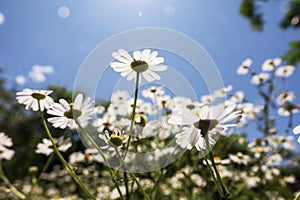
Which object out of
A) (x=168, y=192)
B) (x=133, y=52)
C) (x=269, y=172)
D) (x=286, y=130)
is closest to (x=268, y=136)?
(x=286, y=130)

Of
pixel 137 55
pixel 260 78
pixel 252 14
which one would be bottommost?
pixel 137 55

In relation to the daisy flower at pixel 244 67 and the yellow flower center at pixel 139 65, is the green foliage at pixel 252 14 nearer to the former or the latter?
the daisy flower at pixel 244 67

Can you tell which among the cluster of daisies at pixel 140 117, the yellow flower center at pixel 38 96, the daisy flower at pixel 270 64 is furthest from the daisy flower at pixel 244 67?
the yellow flower center at pixel 38 96

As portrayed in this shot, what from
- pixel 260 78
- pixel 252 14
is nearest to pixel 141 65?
pixel 260 78

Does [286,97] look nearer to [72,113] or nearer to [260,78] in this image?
[260,78]

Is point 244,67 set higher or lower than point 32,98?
higher

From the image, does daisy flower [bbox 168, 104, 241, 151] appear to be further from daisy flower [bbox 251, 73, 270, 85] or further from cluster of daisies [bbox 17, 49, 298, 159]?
daisy flower [bbox 251, 73, 270, 85]

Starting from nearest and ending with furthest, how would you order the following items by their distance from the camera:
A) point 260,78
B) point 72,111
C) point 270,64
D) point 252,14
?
point 72,111 < point 260,78 < point 270,64 < point 252,14

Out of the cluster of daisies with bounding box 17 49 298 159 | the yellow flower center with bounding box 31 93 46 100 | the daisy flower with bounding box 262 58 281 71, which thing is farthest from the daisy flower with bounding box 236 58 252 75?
the yellow flower center with bounding box 31 93 46 100

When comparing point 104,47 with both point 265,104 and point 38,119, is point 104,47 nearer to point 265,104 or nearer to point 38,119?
point 265,104
